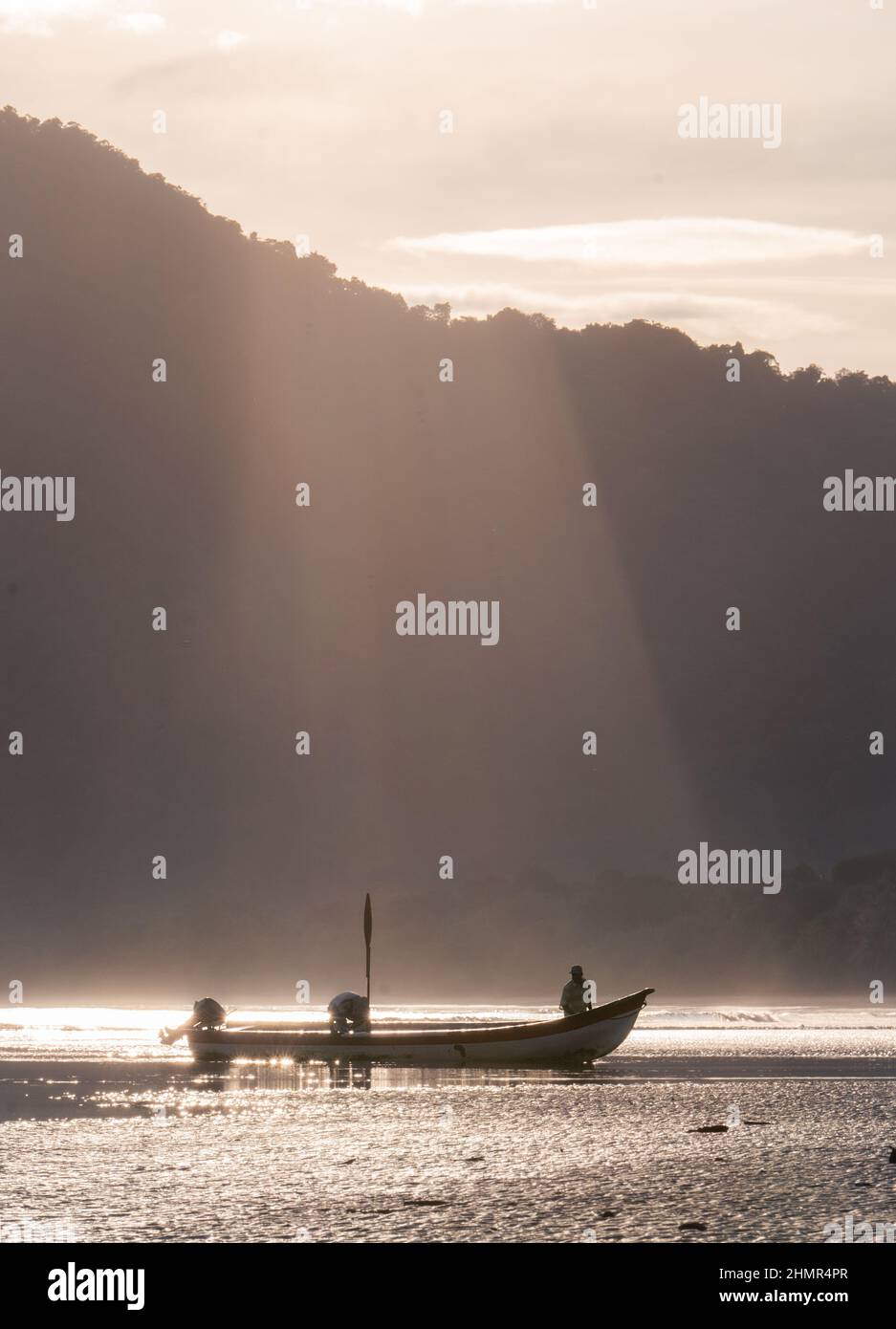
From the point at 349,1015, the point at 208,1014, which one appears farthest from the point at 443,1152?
the point at 208,1014

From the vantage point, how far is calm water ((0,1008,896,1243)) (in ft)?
104

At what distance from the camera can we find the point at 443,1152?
4253 centimetres

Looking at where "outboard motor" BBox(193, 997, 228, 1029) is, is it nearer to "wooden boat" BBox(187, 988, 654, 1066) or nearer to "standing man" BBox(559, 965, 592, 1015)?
"wooden boat" BBox(187, 988, 654, 1066)

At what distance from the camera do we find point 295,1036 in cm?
7388

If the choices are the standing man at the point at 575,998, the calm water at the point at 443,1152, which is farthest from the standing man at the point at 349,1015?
the standing man at the point at 575,998

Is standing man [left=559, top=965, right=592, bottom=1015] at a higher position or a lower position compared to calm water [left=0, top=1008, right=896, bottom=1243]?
higher

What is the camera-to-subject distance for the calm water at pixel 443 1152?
3161cm

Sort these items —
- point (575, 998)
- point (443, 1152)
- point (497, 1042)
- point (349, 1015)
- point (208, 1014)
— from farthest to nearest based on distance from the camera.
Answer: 1. point (208, 1014)
2. point (349, 1015)
3. point (497, 1042)
4. point (575, 998)
5. point (443, 1152)

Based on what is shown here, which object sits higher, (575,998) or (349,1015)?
(575,998)

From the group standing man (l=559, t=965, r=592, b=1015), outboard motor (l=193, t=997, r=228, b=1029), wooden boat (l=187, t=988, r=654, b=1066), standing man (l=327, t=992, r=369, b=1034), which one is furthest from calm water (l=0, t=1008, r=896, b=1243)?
outboard motor (l=193, t=997, r=228, b=1029)

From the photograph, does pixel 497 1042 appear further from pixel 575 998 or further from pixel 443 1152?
pixel 443 1152
